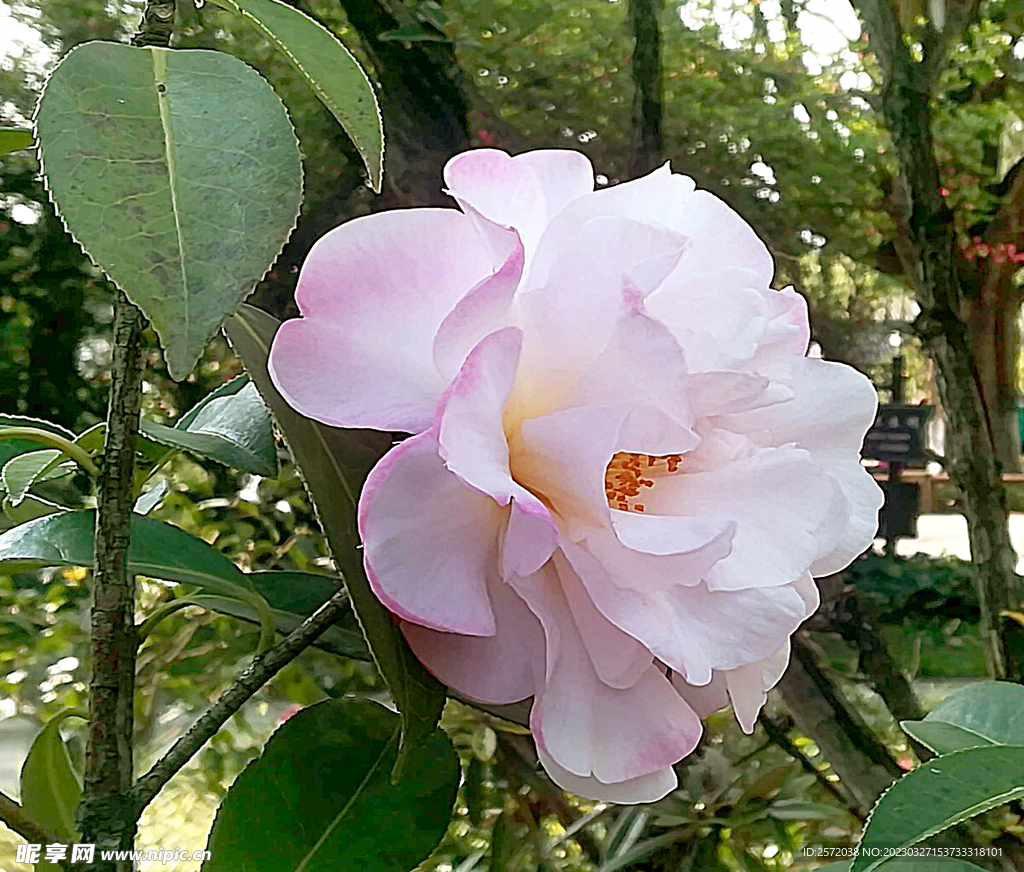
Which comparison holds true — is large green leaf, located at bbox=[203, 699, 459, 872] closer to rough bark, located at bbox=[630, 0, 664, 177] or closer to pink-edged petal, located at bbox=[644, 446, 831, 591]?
pink-edged petal, located at bbox=[644, 446, 831, 591]

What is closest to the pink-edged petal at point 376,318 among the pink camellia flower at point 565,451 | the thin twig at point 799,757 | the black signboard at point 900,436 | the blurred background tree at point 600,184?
the pink camellia flower at point 565,451

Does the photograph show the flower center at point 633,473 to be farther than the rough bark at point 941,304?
No

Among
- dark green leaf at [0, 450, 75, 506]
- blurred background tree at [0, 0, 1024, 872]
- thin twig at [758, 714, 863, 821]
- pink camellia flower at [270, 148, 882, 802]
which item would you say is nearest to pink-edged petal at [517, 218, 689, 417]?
pink camellia flower at [270, 148, 882, 802]

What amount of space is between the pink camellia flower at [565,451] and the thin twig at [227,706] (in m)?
0.03

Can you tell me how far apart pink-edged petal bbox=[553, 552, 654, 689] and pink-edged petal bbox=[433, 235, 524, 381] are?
0.04 m

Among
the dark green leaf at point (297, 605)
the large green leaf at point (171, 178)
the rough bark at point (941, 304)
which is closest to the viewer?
the large green leaf at point (171, 178)

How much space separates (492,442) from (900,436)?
649 millimetres

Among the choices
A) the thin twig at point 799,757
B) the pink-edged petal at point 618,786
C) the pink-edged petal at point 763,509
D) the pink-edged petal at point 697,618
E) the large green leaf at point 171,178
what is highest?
the large green leaf at point 171,178

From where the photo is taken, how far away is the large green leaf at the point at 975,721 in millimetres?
243

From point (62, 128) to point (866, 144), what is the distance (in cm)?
70

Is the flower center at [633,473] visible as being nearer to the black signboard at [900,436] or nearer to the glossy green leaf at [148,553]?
the glossy green leaf at [148,553]

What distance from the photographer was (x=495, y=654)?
0.47 feet

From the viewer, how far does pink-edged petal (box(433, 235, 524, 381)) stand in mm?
130

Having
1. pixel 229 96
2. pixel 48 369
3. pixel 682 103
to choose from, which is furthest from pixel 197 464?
pixel 229 96
